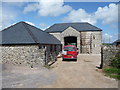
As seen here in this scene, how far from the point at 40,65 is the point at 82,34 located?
70.4 ft

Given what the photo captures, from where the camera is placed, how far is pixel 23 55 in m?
13.1

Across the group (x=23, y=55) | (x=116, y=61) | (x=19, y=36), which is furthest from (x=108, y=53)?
(x=19, y=36)

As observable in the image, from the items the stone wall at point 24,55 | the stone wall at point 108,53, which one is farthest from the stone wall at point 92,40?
the stone wall at point 108,53

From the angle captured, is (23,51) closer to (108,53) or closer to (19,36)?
(19,36)

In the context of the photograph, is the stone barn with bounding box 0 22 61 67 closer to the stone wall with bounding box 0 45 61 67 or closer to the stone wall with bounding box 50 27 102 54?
the stone wall with bounding box 0 45 61 67

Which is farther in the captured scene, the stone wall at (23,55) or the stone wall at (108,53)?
the stone wall at (23,55)

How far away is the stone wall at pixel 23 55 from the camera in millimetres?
12711

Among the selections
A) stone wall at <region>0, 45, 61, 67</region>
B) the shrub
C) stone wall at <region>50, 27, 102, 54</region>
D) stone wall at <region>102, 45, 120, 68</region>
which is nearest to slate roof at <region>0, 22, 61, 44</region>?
stone wall at <region>0, 45, 61, 67</region>

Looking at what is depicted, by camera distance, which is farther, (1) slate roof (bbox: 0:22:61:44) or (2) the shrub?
(1) slate roof (bbox: 0:22:61:44)

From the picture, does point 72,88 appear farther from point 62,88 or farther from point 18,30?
point 18,30

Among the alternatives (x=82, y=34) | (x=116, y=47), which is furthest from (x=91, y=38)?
(x=116, y=47)

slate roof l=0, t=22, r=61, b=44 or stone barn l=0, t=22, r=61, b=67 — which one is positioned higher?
slate roof l=0, t=22, r=61, b=44

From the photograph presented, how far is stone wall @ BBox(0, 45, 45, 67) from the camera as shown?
12711 mm

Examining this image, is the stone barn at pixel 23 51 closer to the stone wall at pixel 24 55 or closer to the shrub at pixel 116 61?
the stone wall at pixel 24 55
